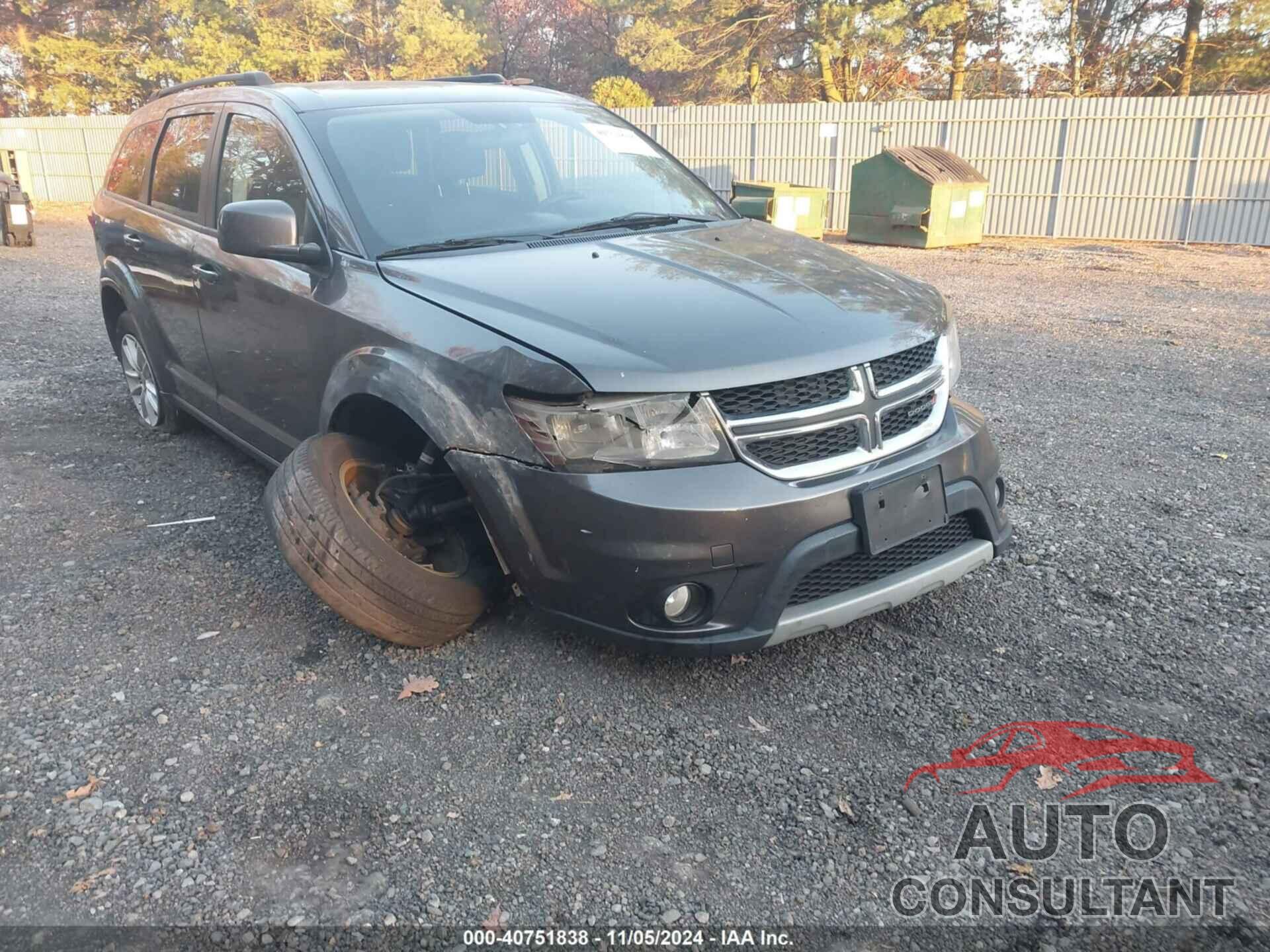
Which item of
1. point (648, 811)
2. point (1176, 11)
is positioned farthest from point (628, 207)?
point (1176, 11)

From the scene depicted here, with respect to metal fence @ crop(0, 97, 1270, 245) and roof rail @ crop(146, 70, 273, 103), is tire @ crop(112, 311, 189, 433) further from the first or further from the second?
metal fence @ crop(0, 97, 1270, 245)

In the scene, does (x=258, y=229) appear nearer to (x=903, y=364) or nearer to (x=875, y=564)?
(x=903, y=364)

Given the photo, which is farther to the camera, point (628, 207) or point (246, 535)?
point (246, 535)

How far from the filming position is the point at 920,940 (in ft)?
7.01

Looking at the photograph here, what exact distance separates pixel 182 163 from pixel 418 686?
119 inches

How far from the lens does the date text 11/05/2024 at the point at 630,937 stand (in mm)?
2133

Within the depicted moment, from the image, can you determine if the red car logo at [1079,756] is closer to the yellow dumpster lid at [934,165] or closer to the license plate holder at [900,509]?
the license plate holder at [900,509]

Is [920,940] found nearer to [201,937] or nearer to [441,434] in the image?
[201,937]

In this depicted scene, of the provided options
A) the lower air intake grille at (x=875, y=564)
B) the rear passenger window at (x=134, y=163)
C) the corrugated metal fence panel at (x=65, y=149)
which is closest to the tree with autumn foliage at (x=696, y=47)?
the corrugated metal fence panel at (x=65, y=149)

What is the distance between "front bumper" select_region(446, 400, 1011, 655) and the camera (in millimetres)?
2619

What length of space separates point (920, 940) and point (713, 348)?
60.2 inches

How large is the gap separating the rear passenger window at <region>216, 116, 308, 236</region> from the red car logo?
9.25ft

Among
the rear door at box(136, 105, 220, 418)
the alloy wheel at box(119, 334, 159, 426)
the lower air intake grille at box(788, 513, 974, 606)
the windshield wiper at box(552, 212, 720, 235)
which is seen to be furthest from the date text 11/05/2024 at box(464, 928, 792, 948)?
the alloy wheel at box(119, 334, 159, 426)

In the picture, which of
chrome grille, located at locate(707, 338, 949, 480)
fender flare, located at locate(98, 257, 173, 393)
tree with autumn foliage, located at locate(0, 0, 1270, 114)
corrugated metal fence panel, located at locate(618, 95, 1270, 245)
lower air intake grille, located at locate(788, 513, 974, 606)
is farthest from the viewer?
tree with autumn foliage, located at locate(0, 0, 1270, 114)
